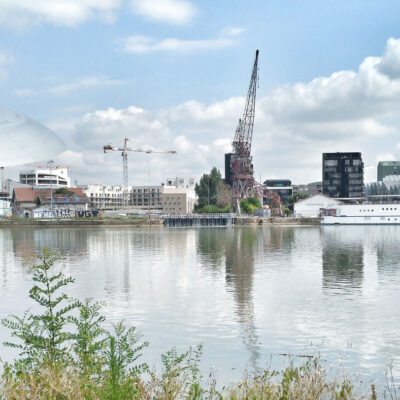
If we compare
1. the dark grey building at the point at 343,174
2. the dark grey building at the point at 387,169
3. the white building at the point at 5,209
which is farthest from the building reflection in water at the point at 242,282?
the dark grey building at the point at 387,169

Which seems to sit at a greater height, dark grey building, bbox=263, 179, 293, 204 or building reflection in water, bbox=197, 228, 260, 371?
dark grey building, bbox=263, 179, 293, 204

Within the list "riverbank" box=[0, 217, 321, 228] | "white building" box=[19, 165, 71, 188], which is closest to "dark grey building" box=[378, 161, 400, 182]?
"riverbank" box=[0, 217, 321, 228]

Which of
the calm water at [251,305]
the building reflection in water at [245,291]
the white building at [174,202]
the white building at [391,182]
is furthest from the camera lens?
the white building at [174,202]

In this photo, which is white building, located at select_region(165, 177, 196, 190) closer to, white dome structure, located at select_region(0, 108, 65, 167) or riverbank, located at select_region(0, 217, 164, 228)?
riverbank, located at select_region(0, 217, 164, 228)

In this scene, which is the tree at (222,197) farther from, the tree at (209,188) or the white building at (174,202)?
the white building at (174,202)


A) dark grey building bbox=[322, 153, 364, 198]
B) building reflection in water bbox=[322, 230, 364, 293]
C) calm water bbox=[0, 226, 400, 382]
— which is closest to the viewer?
calm water bbox=[0, 226, 400, 382]

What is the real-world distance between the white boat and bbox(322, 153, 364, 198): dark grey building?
46380 mm

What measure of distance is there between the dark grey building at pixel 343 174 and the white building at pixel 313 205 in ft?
115

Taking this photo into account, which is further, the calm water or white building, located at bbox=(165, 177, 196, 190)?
white building, located at bbox=(165, 177, 196, 190)

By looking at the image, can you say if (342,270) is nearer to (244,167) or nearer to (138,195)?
(244,167)

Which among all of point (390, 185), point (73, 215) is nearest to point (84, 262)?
point (73, 215)

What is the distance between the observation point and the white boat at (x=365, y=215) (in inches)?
3716

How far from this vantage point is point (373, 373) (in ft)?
33.0

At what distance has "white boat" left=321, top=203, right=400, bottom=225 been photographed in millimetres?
94375
